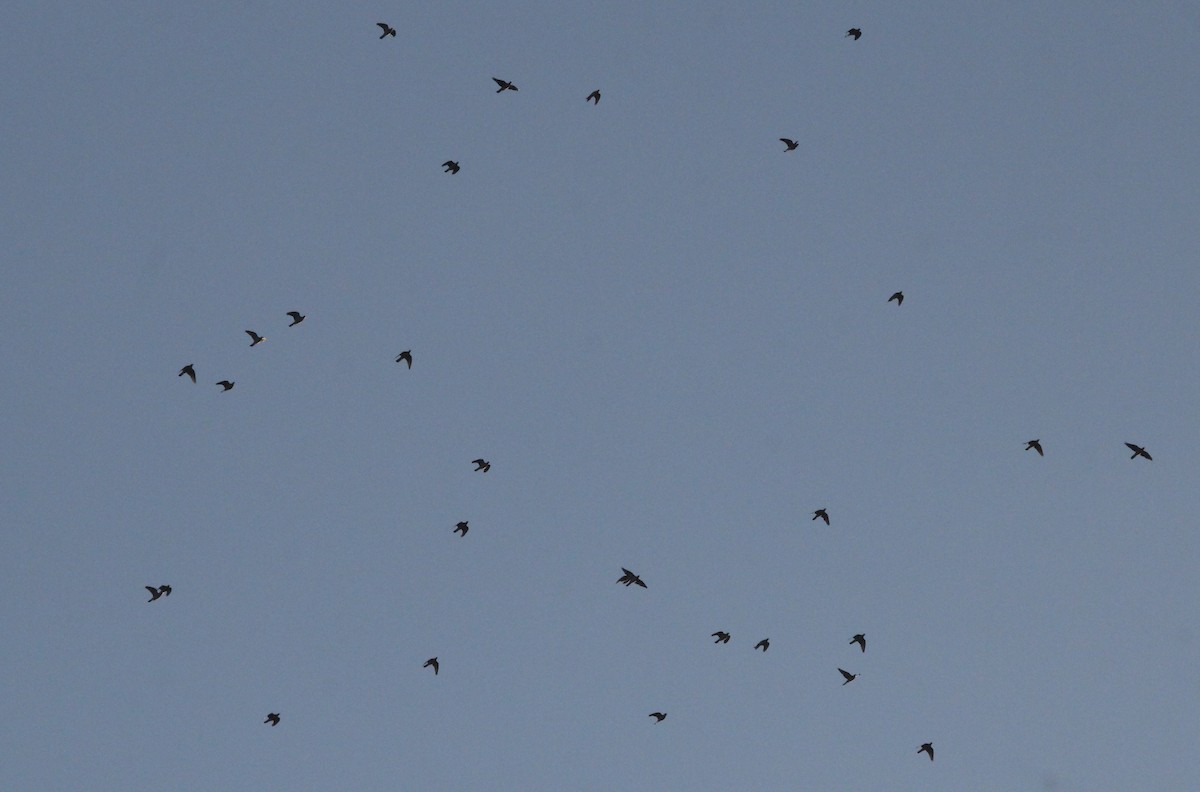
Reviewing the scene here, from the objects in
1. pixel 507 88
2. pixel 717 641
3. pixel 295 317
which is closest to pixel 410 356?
pixel 295 317

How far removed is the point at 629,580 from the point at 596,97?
27.7m

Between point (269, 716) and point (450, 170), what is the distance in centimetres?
3083

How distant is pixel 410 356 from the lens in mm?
106312

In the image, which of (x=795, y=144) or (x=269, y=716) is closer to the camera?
(x=269, y=716)

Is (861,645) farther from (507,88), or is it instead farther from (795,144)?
(507,88)

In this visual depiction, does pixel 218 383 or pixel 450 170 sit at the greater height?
pixel 450 170

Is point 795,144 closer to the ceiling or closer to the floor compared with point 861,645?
closer to the ceiling

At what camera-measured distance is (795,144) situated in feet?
359

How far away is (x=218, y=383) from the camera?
10006cm

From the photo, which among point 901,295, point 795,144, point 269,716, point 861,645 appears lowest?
point 269,716

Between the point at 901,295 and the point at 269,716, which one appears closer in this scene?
the point at 269,716

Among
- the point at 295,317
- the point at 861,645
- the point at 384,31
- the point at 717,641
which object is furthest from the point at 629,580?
the point at 384,31

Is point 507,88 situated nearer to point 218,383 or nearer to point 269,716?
point 218,383

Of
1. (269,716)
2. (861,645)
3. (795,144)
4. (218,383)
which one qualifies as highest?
(795,144)
